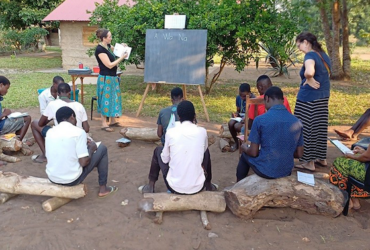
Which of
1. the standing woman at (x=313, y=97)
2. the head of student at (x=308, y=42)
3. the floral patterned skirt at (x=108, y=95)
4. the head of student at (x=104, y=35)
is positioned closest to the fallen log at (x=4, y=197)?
the floral patterned skirt at (x=108, y=95)

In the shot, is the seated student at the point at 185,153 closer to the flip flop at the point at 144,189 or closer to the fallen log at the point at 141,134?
the flip flop at the point at 144,189

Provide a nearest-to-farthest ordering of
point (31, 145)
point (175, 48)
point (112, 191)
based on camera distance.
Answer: point (112, 191)
point (31, 145)
point (175, 48)

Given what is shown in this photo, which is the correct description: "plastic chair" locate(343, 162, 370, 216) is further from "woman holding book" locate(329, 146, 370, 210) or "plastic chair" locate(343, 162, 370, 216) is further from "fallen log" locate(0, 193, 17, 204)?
"fallen log" locate(0, 193, 17, 204)

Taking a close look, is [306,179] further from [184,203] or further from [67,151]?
[67,151]

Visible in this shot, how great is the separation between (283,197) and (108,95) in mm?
4275

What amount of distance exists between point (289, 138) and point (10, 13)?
2316cm

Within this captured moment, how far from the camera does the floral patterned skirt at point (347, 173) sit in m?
3.70

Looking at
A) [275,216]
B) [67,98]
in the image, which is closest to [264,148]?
[275,216]

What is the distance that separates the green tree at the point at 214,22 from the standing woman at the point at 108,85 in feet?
9.69

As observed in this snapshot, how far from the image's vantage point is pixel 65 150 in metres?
3.72

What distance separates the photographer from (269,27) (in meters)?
9.34

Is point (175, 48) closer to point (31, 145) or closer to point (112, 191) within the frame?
point (31, 145)

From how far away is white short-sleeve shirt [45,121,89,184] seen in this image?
3.71 m

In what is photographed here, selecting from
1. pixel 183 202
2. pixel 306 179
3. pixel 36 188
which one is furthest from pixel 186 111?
pixel 36 188
